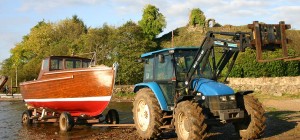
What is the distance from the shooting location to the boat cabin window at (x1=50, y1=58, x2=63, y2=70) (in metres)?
14.5

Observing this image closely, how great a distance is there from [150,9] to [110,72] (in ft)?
117

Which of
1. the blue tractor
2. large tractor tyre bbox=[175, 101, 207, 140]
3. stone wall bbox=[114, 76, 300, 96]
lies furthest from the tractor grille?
stone wall bbox=[114, 76, 300, 96]

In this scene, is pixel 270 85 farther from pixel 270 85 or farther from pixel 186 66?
pixel 186 66

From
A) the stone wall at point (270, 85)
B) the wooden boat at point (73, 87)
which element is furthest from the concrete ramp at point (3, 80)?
the wooden boat at point (73, 87)

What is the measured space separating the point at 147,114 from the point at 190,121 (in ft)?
7.49

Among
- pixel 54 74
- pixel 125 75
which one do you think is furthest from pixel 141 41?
pixel 54 74

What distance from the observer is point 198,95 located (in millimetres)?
8453

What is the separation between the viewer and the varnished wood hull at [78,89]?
12.8 metres

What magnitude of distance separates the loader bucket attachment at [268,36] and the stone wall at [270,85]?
723 inches

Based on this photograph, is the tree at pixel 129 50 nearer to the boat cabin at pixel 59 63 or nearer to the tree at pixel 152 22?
the tree at pixel 152 22

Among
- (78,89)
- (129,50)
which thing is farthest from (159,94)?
(129,50)

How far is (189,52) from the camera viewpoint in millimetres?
9281

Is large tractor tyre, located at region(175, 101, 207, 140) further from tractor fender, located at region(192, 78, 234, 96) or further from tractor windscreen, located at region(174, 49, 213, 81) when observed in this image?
tractor windscreen, located at region(174, 49, 213, 81)

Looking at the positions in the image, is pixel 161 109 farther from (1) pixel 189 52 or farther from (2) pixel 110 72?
(2) pixel 110 72
